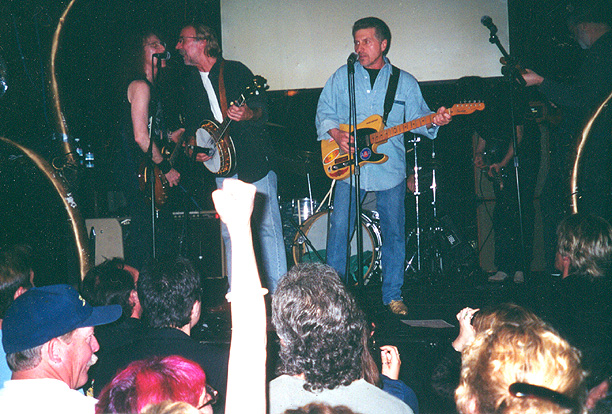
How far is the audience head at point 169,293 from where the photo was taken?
2.14 metres

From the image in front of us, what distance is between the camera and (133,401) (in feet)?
3.78

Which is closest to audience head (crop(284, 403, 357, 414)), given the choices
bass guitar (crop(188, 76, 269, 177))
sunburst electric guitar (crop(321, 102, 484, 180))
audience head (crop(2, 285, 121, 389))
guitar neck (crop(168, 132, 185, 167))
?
audience head (crop(2, 285, 121, 389))

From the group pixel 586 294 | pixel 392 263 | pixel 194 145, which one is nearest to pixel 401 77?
pixel 392 263

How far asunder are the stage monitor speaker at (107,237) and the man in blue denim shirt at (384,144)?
9.49ft

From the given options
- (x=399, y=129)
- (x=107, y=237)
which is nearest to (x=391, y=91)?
(x=399, y=129)

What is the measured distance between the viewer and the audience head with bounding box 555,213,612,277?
7.36 ft

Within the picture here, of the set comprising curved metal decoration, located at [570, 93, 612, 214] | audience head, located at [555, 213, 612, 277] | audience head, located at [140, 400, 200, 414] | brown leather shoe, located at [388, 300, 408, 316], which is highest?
curved metal decoration, located at [570, 93, 612, 214]

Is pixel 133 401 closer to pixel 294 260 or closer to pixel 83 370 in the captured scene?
pixel 83 370

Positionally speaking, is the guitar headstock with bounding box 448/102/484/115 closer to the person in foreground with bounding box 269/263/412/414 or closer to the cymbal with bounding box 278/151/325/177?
the cymbal with bounding box 278/151/325/177

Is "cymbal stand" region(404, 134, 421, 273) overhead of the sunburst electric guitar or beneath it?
beneath

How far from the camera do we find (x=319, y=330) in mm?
1396

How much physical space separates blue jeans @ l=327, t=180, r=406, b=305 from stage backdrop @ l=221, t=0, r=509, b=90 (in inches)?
82.0

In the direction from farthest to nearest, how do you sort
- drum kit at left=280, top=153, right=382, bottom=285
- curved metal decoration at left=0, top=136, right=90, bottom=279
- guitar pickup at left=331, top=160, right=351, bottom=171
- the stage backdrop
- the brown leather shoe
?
drum kit at left=280, top=153, right=382, bottom=285 → the stage backdrop → guitar pickup at left=331, top=160, right=351, bottom=171 → curved metal decoration at left=0, top=136, right=90, bottom=279 → the brown leather shoe

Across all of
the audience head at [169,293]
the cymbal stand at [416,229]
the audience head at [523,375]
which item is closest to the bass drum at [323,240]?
the cymbal stand at [416,229]
